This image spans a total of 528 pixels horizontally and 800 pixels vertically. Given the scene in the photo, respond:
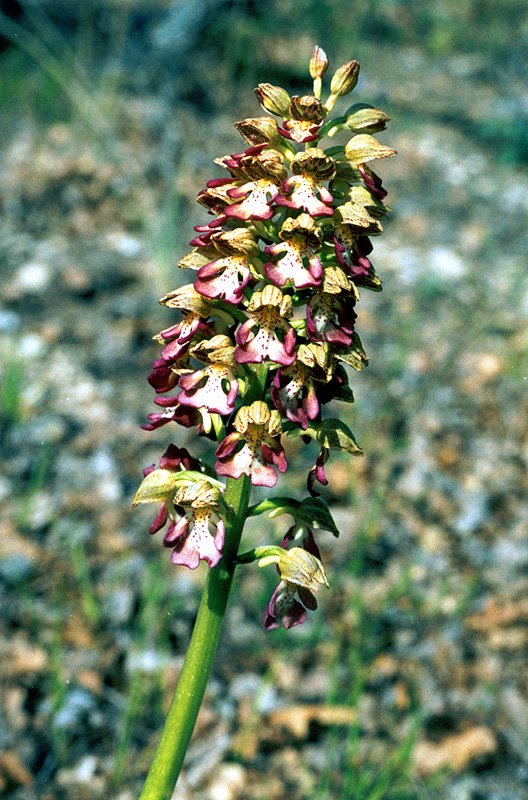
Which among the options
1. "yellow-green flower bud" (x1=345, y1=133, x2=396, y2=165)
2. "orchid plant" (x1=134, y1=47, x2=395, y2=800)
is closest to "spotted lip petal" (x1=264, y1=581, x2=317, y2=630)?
"orchid plant" (x1=134, y1=47, x2=395, y2=800)

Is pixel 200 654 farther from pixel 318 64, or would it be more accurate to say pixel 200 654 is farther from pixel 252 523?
pixel 252 523

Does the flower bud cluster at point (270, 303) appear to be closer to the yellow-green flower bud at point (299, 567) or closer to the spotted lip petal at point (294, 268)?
the spotted lip petal at point (294, 268)

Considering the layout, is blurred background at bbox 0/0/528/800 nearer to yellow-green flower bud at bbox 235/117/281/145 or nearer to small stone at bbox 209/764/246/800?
small stone at bbox 209/764/246/800

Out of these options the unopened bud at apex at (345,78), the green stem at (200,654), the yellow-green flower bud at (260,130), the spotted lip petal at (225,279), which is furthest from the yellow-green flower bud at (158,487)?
the unopened bud at apex at (345,78)

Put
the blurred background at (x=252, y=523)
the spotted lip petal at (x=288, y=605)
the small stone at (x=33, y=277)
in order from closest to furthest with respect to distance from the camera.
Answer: the spotted lip petal at (x=288, y=605)
the blurred background at (x=252, y=523)
the small stone at (x=33, y=277)

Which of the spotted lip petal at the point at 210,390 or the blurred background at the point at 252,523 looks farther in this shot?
the blurred background at the point at 252,523

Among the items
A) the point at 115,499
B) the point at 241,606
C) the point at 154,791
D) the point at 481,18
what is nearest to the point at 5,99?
the point at 115,499
